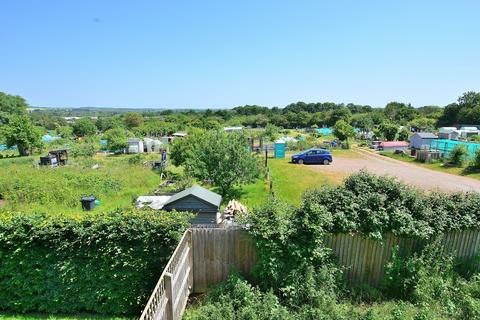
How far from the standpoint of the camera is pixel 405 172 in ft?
66.9

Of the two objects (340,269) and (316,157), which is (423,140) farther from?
(340,269)

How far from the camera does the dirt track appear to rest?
53.7 ft

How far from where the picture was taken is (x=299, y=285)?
5516 mm

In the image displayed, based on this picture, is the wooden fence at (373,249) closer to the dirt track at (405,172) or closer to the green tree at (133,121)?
the dirt track at (405,172)

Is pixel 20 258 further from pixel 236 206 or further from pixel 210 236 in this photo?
pixel 236 206

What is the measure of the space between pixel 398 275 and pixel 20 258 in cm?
758

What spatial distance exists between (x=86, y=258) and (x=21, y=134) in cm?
3938

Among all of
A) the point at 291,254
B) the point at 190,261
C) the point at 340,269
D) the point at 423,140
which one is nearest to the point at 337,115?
the point at 423,140

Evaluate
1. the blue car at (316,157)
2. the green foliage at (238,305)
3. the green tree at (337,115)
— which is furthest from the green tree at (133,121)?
the green foliage at (238,305)

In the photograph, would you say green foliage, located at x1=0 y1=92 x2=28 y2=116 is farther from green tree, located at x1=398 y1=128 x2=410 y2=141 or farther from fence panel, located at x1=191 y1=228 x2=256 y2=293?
fence panel, located at x1=191 y1=228 x2=256 y2=293

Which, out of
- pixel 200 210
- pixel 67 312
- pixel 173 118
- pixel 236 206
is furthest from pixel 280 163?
pixel 173 118

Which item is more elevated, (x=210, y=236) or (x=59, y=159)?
(x=210, y=236)

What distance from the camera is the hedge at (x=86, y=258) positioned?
5551mm

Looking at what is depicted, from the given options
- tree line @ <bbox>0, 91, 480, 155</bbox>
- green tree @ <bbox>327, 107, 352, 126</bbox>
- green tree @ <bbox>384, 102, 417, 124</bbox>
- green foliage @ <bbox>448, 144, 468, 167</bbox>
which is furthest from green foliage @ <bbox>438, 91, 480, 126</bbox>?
green foliage @ <bbox>448, 144, 468, 167</bbox>
